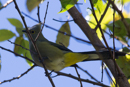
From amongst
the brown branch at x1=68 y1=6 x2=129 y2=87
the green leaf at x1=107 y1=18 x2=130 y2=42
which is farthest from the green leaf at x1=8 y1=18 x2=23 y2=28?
the green leaf at x1=107 y1=18 x2=130 y2=42

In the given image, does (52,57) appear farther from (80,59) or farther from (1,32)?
(1,32)

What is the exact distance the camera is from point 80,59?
121 inches

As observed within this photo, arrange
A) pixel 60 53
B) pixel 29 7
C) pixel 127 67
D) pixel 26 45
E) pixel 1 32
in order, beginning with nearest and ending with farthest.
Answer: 1. pixel 29 7
2. pixel 1 32
3. pixel 127 67
4. pixel 26 45
5. pixel 60 53

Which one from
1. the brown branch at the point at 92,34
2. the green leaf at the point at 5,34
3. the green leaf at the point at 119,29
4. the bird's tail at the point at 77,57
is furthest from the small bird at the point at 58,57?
the green leaf at the point at 119,29

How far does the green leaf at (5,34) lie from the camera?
2505mm

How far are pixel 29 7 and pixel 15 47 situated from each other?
1055 mm

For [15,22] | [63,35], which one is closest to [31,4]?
[15,22]

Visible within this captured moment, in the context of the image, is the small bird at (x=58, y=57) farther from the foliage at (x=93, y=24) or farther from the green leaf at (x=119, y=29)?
the green leaf at (x=119, y=29)

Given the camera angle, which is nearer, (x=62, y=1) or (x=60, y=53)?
(x=62, y=1)

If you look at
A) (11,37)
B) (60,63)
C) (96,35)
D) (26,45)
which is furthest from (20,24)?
(96,35)

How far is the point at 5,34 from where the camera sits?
8.31ft

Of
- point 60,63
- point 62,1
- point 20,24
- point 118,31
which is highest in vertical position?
point 20,24

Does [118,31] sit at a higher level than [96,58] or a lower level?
lower

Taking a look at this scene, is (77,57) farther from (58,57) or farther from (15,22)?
(15,22)
